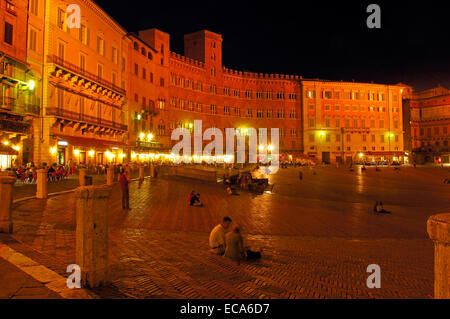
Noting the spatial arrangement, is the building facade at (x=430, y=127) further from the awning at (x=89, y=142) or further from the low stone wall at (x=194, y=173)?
the awning at (x=89, y=142)

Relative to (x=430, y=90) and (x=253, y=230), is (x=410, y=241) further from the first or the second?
(x=430, y=90)

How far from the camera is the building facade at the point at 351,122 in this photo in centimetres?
7100

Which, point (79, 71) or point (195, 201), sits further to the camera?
point (79, 71)

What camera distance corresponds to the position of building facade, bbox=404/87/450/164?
7812cm

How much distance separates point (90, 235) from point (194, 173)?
24.0 m

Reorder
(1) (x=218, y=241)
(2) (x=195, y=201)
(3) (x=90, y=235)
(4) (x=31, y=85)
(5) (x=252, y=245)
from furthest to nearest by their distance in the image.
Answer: (4) (x=31, y=85), (2) (x=195, y=201), (5) (x=252, y=245), (1) (x=218, y=241), (3) (x=90, y=235)

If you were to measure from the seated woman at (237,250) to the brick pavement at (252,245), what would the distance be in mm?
219

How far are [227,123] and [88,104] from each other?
33.6 meters

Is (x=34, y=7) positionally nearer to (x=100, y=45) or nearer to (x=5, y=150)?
(x=100, y=45)

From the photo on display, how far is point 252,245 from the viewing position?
26.7 feet

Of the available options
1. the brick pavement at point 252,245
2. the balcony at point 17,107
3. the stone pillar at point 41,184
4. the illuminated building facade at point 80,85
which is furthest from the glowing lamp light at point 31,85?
the brick pavement at point 252,245

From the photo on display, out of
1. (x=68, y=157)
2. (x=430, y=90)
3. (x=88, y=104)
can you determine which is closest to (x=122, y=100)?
(x=88, y=104)

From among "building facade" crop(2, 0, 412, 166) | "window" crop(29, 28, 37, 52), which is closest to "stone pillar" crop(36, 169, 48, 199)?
"building facade" crop(2, 0, 412, 166)

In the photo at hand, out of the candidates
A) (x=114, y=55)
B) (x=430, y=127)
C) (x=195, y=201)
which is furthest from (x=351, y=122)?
(x=195, y=201)
